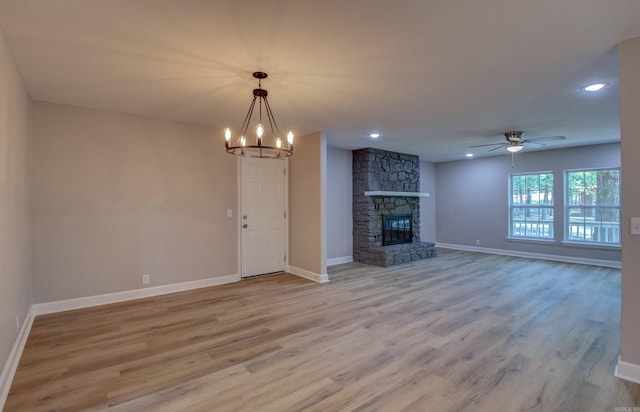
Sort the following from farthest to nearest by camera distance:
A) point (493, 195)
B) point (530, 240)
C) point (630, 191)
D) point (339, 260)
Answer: point (493, 195)
point (530, 240)
point (339, 260)
point (630, 191)

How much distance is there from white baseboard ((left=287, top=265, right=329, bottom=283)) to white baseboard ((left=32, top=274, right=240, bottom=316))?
114 cm

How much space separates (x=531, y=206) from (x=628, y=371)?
18.8 feet

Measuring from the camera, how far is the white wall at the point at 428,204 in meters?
8.59

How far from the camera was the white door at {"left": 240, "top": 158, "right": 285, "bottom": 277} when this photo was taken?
516 centimetres

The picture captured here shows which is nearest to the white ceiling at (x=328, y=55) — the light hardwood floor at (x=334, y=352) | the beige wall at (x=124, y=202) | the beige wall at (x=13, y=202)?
the beige wall at (x=13, y=202)

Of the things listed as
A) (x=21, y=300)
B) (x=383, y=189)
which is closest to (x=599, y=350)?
(x=383, y=189)

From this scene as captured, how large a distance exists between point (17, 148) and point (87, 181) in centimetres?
106

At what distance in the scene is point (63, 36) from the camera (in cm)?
218

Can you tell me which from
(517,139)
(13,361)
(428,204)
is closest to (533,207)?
(428,204)

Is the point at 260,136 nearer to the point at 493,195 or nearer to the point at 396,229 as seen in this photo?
the point at 396,229

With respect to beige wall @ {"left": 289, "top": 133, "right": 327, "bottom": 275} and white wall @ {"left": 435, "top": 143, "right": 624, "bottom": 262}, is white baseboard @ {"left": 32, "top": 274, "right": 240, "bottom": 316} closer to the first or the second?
beige wall @ {"left": 289, "top": 133, "right": 327, "bottom": 275}

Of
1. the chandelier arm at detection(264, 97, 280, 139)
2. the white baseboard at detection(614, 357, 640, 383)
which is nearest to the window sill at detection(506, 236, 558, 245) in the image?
the white baseboard at detection(614, 357, 640, 383)

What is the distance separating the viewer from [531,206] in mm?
7152

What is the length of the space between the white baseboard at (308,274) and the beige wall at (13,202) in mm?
3512
